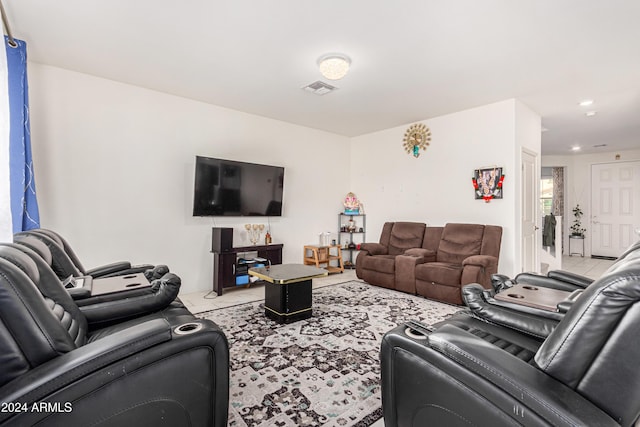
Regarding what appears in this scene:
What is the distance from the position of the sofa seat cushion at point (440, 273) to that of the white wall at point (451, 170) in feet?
3.20

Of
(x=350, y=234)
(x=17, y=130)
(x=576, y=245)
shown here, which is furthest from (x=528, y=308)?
(x=576, y=245)

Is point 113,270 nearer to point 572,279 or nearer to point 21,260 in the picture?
point 21,260

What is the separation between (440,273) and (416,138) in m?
2.41

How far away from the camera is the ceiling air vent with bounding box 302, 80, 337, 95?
363 cm

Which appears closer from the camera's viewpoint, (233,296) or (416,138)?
(233,296)

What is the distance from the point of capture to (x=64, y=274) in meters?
2.18

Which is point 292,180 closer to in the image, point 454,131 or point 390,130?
point 390,130

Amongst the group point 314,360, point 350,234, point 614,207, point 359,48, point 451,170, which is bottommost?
point 314,360

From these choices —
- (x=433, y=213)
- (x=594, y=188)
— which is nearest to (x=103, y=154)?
(x=433, y=213)

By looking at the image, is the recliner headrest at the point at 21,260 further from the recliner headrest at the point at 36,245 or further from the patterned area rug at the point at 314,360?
the patterned area rug at the point at 314,360

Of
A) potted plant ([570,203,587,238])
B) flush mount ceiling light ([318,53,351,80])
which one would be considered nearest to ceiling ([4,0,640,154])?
Answer: flush mount ceiling light ([318,53,351,80])

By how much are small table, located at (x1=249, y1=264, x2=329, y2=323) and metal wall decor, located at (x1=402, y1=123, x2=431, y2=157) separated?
2.96m

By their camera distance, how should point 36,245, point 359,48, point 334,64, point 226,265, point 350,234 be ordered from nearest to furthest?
point 36,245 → point 359,48 → point 334,64 → point 226,265 → point 350,234

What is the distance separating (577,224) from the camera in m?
7.93
